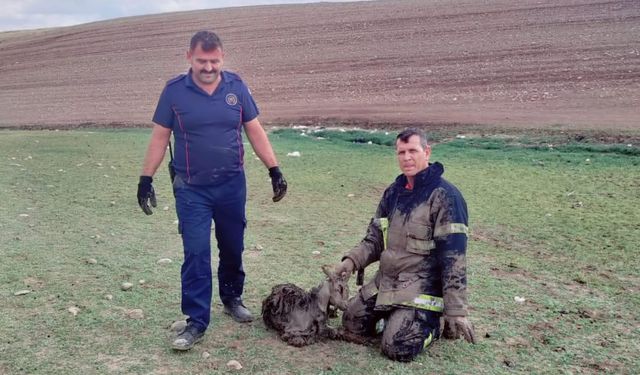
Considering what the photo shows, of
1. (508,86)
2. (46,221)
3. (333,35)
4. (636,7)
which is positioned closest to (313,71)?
(333,35)

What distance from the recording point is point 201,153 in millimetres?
4285

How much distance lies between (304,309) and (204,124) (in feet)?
4.63

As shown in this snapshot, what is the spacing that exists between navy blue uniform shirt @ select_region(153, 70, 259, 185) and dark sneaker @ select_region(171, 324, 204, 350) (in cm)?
97

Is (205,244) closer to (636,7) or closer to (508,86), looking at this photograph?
(508,86)

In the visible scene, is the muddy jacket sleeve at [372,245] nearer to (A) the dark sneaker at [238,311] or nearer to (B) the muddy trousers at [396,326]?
(B) the muddy trousers at [396,326]

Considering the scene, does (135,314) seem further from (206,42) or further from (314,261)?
(206,42)

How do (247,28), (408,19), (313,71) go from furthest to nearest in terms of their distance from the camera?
(247,28), (408,19), (313,71)

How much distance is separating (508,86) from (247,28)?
20.5 metres

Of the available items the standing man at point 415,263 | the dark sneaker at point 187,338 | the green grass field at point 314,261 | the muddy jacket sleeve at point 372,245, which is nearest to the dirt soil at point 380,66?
the green grass field at point 314,261

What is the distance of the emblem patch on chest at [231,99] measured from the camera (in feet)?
14.1

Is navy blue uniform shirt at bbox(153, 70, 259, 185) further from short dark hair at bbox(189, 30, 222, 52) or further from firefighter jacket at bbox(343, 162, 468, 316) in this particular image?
firefighter jacket at bbox(343, 162, 468, 316)

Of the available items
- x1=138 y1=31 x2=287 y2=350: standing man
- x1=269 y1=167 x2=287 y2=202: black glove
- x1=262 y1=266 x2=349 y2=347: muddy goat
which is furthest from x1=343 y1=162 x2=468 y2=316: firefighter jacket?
x1=138 y1=31 x2=287 y2=350: standing man

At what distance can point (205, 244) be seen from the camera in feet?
14.2

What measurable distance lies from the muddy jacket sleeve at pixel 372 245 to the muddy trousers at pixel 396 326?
0.83ft
